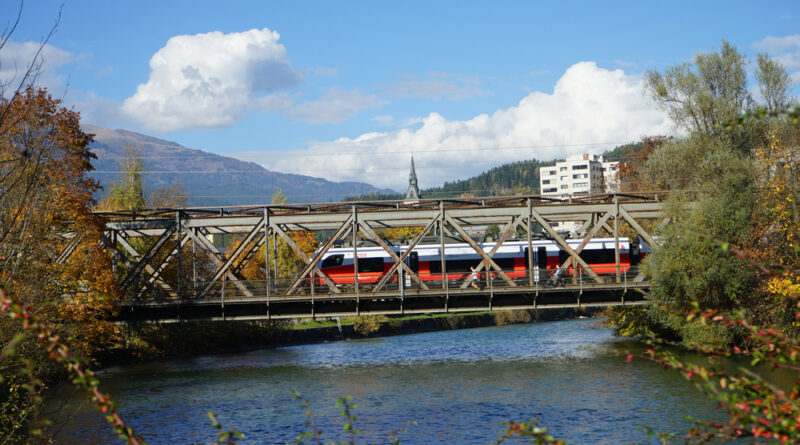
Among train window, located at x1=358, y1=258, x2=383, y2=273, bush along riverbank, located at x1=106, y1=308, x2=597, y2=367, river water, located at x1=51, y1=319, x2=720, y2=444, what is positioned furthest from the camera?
train window, located at x1=358, y1=258, x2=383, y2=273

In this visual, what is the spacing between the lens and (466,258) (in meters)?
54.3

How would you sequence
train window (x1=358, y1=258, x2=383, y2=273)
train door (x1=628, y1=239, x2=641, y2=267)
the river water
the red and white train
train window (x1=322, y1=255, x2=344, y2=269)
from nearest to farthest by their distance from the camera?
the river water < the red and white train < train window (x1=358, y1=258, x2=383, y2=273) < train door (x1=628, y1=239, x2=641, y2=267) < train window (x1=322, y1=255, x2=344, y2=269)

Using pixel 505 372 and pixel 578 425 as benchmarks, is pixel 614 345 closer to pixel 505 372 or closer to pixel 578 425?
pixel 505 372

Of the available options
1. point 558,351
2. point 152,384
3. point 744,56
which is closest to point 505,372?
point 558,351

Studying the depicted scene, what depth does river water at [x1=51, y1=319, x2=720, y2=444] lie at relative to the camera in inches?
1061

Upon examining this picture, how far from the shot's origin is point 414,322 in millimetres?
75438

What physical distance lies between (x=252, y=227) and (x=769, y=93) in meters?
36.9

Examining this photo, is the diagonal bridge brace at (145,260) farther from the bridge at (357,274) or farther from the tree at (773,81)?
the tree at (773,81)

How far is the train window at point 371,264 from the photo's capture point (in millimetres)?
53188

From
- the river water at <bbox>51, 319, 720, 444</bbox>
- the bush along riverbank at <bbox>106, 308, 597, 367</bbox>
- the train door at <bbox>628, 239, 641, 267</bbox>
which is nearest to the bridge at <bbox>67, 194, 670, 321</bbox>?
the river water at <bbox>51, 319, 720, 444</bbox>

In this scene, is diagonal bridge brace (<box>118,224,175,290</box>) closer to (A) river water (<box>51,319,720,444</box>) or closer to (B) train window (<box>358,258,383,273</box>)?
(A) river water (<box>51,319,720,444</box>)

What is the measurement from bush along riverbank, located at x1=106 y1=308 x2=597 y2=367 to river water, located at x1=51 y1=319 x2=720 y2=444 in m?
2.40

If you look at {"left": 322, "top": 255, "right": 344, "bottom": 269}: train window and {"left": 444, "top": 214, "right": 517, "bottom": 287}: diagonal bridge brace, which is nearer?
{"left": 444, "top": 214, "right": 517, "bottom": 287}: diagonal bridge brace

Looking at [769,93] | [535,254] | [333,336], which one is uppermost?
[769,93]
